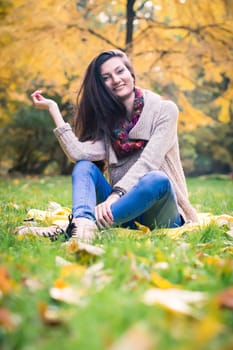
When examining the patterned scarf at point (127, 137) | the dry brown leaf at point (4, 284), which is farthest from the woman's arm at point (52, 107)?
the dry brown leaf at point (4, 284)

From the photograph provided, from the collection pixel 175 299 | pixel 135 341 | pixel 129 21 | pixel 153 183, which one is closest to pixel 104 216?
pixel 153 183

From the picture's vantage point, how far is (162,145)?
2.58 meters

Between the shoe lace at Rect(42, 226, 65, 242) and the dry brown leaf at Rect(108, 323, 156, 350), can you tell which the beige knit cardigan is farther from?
the dry brown leaf at Rect(108, 323, 156, 350)

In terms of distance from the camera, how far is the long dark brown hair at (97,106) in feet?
9.37

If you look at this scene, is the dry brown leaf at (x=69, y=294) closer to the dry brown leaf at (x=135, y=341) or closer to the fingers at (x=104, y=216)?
the dry brown leaf at (x=135, y=341)

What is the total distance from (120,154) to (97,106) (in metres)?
0.37

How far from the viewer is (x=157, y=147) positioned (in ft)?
8.40

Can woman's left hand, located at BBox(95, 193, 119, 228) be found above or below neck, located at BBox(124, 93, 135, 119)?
below

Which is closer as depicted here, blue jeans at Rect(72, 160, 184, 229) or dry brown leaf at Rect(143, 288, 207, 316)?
dry brown leaf at Rect(143, 288, 207, 316)

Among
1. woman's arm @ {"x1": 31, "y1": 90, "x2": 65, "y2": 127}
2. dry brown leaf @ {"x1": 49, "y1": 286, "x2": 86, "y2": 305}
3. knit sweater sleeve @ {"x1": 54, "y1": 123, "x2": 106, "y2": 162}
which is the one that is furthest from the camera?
woman's arm @ {"x1": 31, "y1": 90, "x2": 65, "y2": 127}

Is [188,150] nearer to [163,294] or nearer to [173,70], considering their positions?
[173,70]

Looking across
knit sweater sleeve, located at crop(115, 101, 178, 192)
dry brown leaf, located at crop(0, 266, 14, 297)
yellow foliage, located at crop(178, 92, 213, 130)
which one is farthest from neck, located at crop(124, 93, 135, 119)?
yellow foliage, located at crop(178, 92, 213, 130)

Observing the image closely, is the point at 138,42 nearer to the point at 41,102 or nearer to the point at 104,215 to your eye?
the point at 41,102

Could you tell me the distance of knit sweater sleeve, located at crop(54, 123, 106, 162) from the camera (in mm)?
2711
